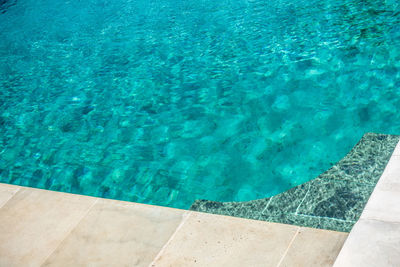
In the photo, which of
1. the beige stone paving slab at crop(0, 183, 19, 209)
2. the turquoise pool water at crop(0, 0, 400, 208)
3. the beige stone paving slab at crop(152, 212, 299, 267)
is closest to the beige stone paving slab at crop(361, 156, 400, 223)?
the beige stone paving slab at crop(152, 212, 299, 267)

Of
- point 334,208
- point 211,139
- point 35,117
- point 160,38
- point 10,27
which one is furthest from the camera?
point 10,27

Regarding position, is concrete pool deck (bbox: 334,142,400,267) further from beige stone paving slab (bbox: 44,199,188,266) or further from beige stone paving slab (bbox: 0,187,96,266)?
beige stone paving slab (bbox: 0,187,96,266)

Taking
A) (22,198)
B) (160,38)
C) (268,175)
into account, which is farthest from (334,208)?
(160,38)

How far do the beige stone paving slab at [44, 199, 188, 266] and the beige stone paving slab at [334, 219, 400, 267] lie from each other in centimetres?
142

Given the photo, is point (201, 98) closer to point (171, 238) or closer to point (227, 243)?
point (171, 238)

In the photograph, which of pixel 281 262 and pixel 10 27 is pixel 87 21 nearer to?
pixel 10 27

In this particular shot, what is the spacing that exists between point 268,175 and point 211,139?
3.06ft

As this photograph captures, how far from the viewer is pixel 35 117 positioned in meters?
6.30

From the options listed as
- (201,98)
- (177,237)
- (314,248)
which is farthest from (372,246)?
(201,98)

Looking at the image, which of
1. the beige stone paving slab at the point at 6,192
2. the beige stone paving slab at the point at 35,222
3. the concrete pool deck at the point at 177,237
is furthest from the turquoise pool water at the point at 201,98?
the concrete pool deck at the point at 177,237

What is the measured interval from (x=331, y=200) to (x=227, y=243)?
92 centimetres

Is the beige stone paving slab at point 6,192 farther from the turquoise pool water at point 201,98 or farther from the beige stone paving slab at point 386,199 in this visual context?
the beige stone paving slab at point 386,199

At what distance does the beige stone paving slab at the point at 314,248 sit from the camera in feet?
9.80

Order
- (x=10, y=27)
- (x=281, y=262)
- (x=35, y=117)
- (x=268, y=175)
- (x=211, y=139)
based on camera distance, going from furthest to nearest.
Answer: (x=10, y=27)
(x=35, y=117)
(x=211, y=139)
(x=268, y=175)
(x=281, y=262)
